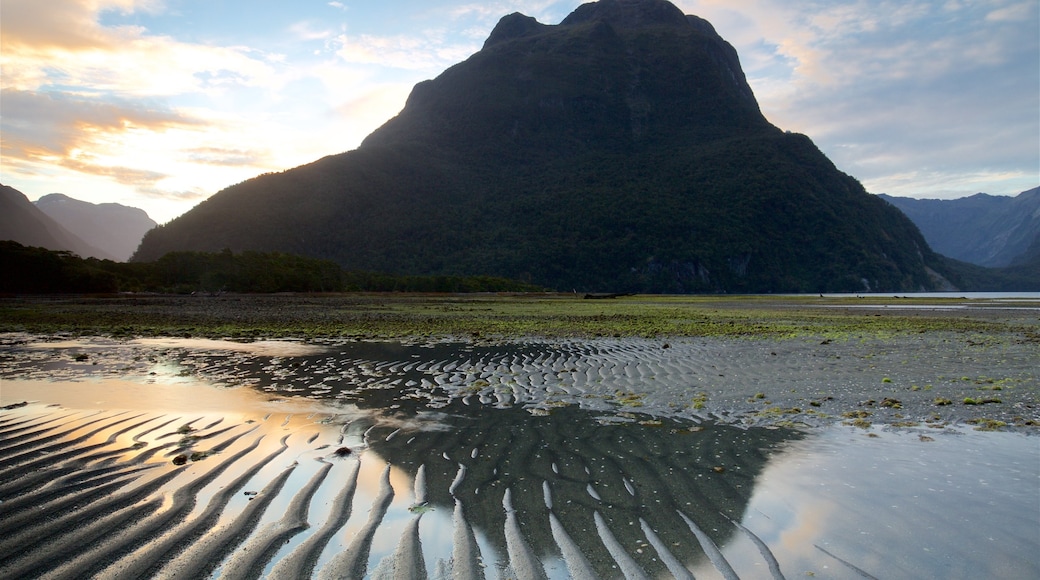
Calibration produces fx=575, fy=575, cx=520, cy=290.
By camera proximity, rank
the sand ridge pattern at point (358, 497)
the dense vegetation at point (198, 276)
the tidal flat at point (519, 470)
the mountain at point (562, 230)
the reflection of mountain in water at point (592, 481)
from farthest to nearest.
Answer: the mountain at point (562, 230)
the dense vegetation at point (198, 276)
the reflection of mountain in water at point (592, 481)
the tidal flat at point (519, 470)
the sand ridge pattern at point (358, 497)

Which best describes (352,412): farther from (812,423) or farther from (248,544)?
(812,423)

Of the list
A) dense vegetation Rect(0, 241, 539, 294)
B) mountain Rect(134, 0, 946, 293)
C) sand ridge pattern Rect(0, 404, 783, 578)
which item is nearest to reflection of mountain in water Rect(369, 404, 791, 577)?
sand ridge pattern Rect(0, 404, 783, 578)

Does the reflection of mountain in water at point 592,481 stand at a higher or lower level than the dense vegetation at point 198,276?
lower

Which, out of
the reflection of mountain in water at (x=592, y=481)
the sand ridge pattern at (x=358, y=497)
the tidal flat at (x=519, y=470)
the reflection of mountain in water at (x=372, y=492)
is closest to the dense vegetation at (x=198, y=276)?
the tidal flat at (x=519, y=470)

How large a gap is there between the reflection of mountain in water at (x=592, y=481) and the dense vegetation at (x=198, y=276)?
3073 inches

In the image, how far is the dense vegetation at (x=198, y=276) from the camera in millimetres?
68250

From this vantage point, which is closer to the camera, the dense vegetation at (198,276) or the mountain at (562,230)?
the dense vegetation at (198,276)

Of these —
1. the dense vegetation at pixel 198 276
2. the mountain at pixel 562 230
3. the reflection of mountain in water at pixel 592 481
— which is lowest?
the reflection of mountain in water at pixel 592 481

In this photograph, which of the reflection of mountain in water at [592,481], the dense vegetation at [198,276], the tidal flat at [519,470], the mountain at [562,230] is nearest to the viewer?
the tidal flat at [519,470]

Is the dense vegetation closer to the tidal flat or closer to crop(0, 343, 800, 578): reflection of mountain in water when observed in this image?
the tidal flat

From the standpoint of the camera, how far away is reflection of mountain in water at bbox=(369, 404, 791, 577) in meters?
4.51

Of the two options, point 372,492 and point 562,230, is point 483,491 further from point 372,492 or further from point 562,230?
point 562,230

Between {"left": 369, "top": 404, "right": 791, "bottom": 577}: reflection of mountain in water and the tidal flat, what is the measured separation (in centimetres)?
3

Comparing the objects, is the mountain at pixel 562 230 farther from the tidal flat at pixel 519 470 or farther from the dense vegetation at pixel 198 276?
the tidal flat at pixel 519 470
